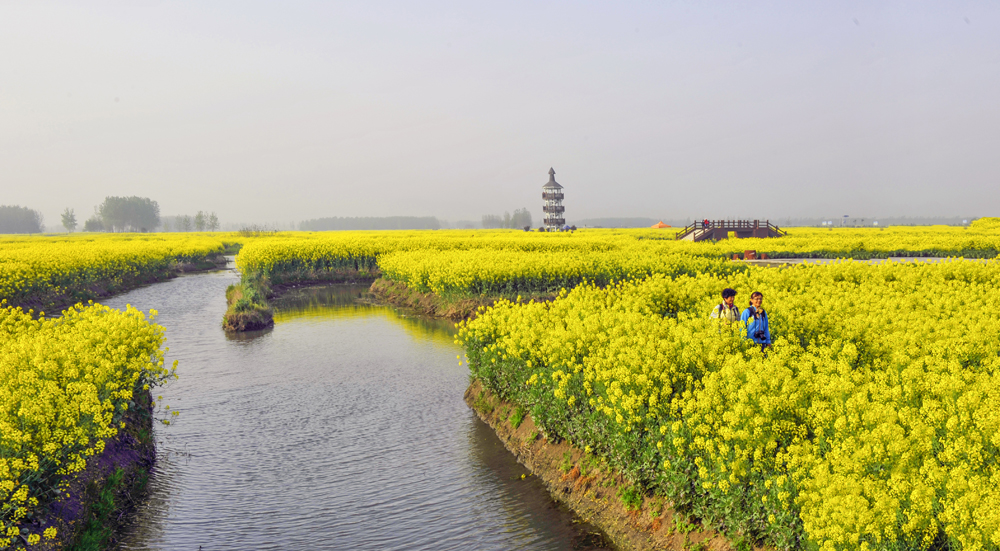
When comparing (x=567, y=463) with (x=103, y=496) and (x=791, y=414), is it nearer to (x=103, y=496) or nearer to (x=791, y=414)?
(x=791, y=414)

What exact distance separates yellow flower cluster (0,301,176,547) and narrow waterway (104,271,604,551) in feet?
5.73

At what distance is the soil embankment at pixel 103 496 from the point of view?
8.55 meters

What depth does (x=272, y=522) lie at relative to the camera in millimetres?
10250

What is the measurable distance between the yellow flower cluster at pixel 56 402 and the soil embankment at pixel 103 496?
344mm

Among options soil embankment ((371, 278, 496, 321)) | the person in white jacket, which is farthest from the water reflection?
the person in white jacket

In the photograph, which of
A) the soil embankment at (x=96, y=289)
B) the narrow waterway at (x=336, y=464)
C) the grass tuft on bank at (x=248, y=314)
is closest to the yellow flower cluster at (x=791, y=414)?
the narrow waterway at (x=336, y=464)

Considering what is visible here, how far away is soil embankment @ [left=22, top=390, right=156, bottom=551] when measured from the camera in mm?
8547

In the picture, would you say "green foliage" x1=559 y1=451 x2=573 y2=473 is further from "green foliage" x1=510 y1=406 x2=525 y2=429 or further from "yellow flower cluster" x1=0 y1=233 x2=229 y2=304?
"yellow flower cluster" x1=0 y1=233 x2=229 y2=304

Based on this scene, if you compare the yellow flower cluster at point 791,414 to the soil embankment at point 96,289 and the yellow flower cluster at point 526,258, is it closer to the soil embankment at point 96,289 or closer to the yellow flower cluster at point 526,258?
the yellow flower cluster at point 526,258

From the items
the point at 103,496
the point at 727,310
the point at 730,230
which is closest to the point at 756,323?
the point at 727,310

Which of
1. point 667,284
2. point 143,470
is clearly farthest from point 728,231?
point 143,470

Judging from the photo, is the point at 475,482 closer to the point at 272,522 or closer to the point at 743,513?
the point at 272,522

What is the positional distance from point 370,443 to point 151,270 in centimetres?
5071

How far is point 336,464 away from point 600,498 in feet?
17.6
